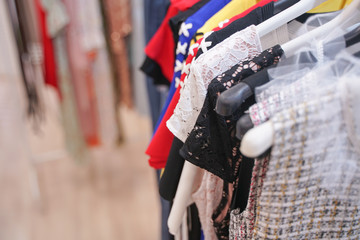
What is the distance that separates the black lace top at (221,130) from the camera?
459 mm

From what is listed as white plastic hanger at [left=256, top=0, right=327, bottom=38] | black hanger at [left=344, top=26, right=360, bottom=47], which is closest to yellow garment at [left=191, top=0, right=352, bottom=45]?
white plastic hanger at [left=256, top=0, right=327, bottom=38]

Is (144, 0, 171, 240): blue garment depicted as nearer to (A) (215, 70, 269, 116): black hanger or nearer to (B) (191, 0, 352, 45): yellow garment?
(B) (191, 0, 352, 45): yellow garment

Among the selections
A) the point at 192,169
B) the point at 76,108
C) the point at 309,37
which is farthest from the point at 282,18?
the point at 76,108

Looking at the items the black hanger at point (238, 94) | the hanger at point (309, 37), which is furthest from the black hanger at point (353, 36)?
the black hanger at point (238, 94)

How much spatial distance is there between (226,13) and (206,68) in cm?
17

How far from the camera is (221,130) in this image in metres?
0.48

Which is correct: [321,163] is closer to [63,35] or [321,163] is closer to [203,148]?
[203,148]

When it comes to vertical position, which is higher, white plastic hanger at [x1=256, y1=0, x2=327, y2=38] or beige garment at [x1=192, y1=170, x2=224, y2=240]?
white plastic hanger at [x1=256, y1=0, x2=327, y2=38]

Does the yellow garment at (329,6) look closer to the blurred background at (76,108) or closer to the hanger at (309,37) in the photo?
the hanger at (309,37)

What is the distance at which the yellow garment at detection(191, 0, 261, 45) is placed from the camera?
1.95 ft

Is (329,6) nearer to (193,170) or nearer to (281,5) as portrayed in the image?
(281,5)

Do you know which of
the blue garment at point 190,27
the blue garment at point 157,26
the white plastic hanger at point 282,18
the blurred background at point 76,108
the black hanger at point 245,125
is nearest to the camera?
the black hanger at point 245,125

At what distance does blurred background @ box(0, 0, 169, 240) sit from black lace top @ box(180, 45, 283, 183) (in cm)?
57

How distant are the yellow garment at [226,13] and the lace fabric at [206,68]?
0.10 m
